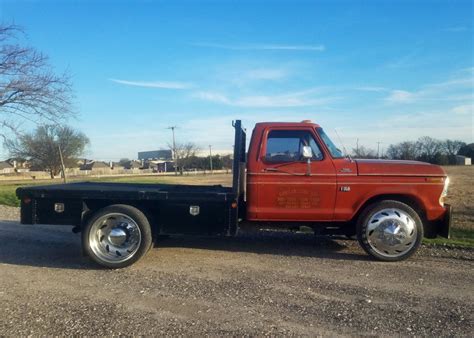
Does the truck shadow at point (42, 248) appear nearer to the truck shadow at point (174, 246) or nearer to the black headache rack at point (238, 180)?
the truck shadow at point (174, 246)

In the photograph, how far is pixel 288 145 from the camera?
6.87 meters

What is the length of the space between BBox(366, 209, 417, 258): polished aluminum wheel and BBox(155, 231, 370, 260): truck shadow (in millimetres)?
403

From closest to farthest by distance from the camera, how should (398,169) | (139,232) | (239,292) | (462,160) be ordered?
(239,292), (139,232), (398,169), (462,160)

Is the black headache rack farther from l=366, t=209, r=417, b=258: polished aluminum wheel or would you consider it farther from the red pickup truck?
l=366, t=209, r=417, b=258: polished aluminum wheel

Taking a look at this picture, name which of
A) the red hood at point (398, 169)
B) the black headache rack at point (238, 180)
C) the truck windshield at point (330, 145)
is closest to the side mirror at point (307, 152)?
the truck windshield at point (330, 145)

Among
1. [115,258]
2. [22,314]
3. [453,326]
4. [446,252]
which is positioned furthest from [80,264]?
[446,252]

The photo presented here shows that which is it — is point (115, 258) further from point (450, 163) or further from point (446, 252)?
point (450, 163)

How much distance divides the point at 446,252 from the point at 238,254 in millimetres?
3442

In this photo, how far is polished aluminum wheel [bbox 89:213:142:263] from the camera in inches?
254

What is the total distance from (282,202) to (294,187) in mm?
289

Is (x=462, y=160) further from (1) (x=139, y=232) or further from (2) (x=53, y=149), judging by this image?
(1) (x=139, y=232)

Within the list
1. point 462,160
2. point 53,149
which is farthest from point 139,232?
point 462,160

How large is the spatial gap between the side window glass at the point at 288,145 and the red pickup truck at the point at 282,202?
15mm

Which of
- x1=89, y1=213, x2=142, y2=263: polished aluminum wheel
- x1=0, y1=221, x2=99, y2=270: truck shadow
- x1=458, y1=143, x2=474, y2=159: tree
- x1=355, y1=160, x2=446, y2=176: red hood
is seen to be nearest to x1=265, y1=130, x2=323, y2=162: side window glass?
x1=355, y1=160, x2=446, y2=176: red hood
